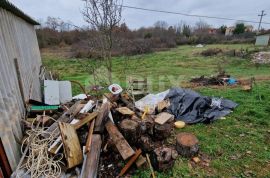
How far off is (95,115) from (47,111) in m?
1.26

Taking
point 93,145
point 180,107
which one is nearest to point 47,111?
point 93,145

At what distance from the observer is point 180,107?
472cm

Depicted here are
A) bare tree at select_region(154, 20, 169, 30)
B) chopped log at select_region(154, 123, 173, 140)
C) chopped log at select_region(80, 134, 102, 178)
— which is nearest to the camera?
chopped log at select_region(80, 134, 102, 178)

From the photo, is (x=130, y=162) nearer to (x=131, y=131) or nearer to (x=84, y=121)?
(x=131, y=131)

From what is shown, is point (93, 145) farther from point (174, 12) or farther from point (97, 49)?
point (174, 12)

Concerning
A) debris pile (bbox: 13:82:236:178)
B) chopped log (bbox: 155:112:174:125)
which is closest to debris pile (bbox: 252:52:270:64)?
chopped log (bbox: 155:112:174:125)

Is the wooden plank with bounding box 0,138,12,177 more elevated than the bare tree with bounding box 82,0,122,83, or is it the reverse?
the bare tree with bounding box 82,0,122,83

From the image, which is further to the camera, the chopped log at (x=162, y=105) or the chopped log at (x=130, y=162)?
the chopped log at (x=162, y=105)

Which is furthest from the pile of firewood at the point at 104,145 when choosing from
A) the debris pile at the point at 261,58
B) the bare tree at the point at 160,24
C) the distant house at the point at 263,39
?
the bare tree at the point at 160,24

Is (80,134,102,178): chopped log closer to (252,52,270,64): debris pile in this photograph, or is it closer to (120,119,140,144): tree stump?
(120,119,140,144): tree stump

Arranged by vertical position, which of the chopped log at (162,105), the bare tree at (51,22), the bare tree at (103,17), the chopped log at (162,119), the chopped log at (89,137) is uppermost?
the bare tree at (51,22)

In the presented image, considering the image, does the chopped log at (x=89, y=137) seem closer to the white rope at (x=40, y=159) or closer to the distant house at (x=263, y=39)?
the white rope at (x=40, y=159)

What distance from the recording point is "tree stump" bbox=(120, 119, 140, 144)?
3029 mm

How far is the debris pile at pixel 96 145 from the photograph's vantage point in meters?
2.53
